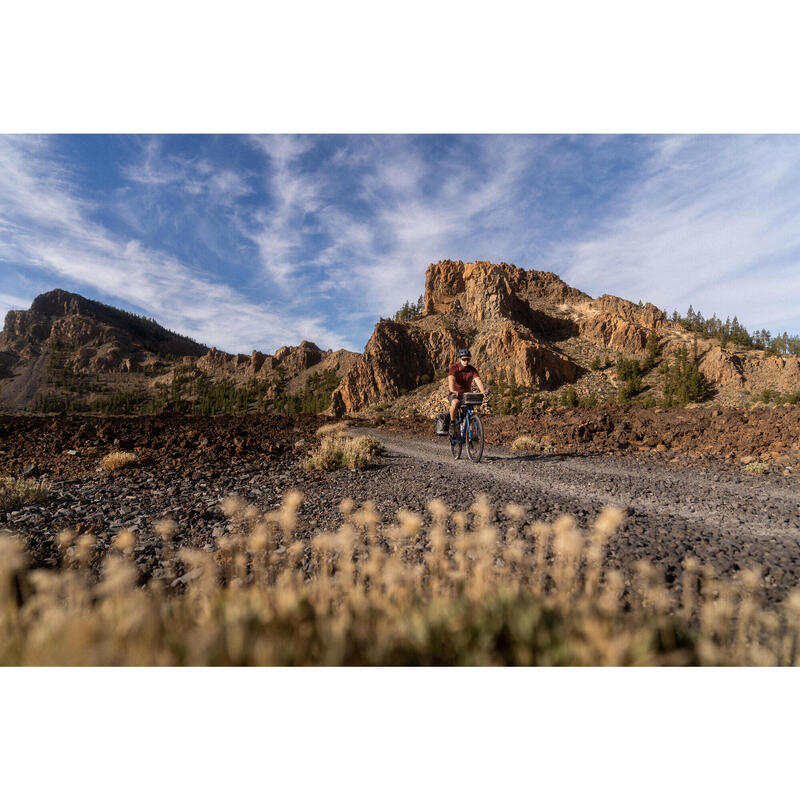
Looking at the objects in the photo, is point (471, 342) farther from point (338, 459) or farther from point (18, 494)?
point (18, 494)

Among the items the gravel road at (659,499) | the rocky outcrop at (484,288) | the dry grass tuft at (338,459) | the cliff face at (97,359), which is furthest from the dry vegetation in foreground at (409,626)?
the cliff face at (97,359)

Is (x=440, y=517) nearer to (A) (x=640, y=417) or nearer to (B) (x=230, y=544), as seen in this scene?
(B) (x=230, y=544)

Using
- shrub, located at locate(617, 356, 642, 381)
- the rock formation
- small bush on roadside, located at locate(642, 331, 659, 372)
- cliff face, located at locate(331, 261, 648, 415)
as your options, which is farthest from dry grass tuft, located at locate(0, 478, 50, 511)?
small bush on roadside, located at locate(642, 331, 659, 372)

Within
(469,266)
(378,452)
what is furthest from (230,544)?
(469,266)

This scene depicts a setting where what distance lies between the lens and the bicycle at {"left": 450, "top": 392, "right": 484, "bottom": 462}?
9305 millimetres

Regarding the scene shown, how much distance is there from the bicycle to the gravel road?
0.52m

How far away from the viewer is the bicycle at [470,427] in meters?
9.30

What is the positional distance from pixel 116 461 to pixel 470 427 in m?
7.42

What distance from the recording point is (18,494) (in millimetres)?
5098

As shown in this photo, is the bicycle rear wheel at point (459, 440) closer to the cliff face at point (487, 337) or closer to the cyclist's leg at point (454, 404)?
the cyclist's leg at point (454, 404)

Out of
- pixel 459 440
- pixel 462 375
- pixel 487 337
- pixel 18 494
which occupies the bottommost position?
pixel 18 494

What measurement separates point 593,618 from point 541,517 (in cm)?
252

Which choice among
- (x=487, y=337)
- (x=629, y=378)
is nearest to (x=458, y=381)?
(x=629, y=378)

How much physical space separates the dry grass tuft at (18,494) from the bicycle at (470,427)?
7.84 meters
